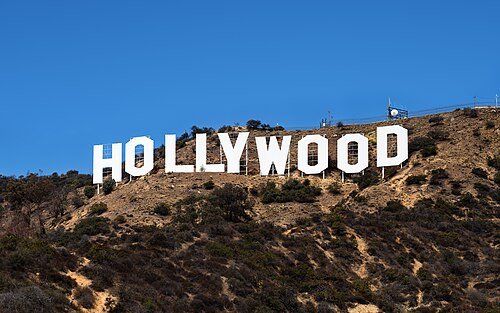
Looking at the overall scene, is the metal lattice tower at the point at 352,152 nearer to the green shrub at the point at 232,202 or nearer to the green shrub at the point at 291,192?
the green shrub at the point at 291,192

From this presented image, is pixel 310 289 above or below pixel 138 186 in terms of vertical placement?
below

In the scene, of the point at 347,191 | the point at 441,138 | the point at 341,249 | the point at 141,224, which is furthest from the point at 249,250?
the point at 441,138

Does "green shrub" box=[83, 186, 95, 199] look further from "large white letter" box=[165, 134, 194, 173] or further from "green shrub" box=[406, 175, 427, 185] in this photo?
"green shrub" box=[406, 175, 427, 185]

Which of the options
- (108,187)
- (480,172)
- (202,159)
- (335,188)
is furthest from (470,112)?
(108,187)

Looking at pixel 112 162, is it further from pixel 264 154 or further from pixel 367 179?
pixel 367 179

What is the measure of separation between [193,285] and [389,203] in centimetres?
2469

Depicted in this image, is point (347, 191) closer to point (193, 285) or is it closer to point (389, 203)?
point (389, 203)

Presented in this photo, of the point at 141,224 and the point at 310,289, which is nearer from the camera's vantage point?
the point at 310,289

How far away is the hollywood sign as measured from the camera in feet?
252

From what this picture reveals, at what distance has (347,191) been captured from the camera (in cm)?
7669

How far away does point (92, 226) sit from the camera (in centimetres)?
6594

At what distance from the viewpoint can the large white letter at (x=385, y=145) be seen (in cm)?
7662

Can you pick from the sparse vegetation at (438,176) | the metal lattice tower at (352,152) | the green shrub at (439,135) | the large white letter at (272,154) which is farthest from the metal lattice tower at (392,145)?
the large white letter at (272,154)

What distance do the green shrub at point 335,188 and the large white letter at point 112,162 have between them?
63.6ft
